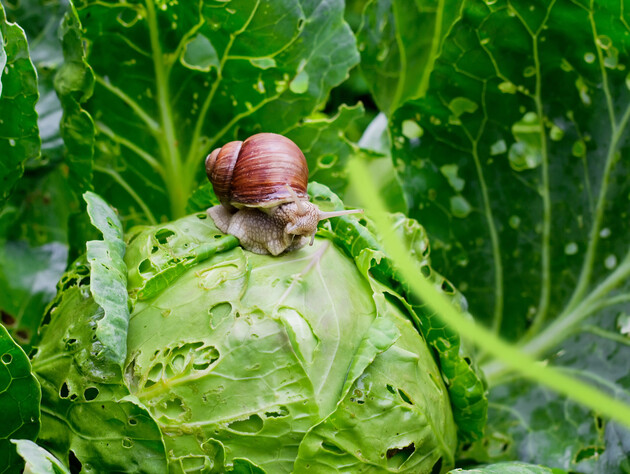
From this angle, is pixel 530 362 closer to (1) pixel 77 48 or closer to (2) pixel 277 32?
(2) pixel 277 32

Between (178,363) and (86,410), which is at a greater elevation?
(178,363)

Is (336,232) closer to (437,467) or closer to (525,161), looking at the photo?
(437,467)

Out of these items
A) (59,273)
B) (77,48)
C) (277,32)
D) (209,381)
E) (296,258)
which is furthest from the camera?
(59,273)

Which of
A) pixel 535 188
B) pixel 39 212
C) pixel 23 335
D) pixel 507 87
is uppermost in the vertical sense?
pixel 507 87

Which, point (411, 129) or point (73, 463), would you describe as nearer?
point (73, 463)

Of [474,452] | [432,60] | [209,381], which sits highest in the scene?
[432,60]

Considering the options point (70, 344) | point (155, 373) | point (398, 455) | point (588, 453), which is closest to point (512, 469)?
point (398, 455)

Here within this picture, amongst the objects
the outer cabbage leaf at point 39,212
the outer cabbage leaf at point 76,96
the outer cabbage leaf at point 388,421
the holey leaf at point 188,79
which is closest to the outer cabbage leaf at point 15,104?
the outer cabbage leaf at point 76,96

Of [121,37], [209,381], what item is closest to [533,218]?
[209,381]
